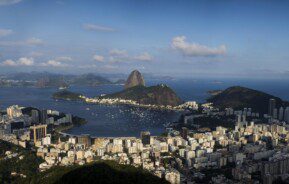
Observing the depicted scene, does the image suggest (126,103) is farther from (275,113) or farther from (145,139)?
(145,139)

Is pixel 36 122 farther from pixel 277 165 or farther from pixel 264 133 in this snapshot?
pixel 277 165

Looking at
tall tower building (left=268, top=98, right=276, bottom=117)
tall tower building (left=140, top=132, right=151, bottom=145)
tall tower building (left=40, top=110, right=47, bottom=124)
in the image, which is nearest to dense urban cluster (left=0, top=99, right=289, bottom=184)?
tall tower building (left=140, top=132, right=151, bottom=145)

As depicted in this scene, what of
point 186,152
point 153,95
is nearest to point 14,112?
point 153,95

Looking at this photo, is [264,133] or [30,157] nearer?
[30,157]

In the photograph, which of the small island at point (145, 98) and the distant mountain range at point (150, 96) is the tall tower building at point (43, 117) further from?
the distant mountain range at point (150, 96)

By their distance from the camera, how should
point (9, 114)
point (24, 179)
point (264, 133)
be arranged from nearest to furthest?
point (24, 179)
point (264, 133)
point (9, 114)

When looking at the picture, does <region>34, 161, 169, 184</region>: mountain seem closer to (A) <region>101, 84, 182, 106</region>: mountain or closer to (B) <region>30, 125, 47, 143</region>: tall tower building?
(B) <region>30, 125, 47, 143</region>: tall tower building

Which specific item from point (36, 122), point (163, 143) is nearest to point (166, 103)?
point (36, 122)
